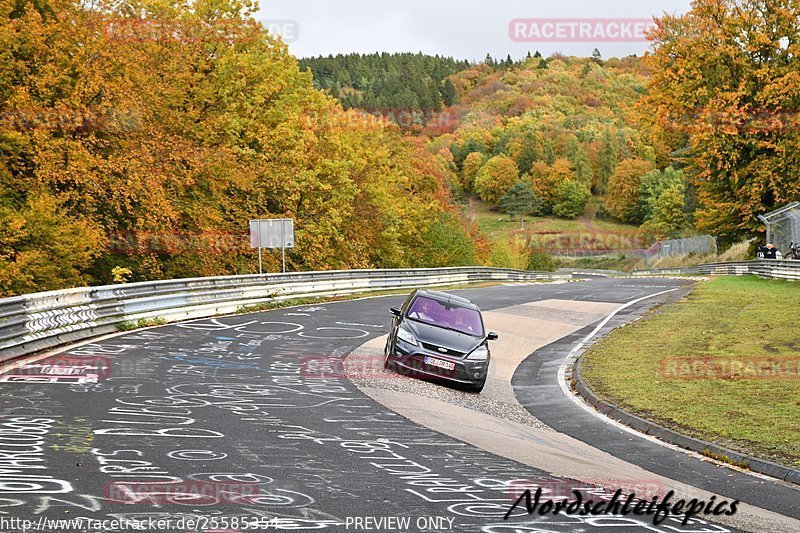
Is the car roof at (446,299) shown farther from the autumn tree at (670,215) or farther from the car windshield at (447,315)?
the autumn tree at (670,215)

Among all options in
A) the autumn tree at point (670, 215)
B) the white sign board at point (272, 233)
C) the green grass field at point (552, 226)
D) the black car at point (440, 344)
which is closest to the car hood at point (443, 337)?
the black car at point (440, 344)

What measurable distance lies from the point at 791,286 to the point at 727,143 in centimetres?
1329

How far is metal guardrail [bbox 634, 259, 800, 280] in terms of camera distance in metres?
40.6

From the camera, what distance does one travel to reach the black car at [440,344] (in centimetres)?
1529

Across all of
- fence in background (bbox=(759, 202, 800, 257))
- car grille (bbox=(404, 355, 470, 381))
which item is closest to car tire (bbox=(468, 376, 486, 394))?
car grille (bbox=(404, 355, 470, 381))

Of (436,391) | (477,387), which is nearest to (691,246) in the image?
(477,387)

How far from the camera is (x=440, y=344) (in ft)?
51.0

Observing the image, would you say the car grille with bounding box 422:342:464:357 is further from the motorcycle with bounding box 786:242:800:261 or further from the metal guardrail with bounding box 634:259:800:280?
the motorcycle with bounding box 786:242:800:261

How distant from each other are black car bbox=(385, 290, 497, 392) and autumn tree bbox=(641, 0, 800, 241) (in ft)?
114

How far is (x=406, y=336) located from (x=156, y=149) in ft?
71.1

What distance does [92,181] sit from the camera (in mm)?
30578

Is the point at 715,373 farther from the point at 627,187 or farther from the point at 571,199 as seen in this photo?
the point at 571,199

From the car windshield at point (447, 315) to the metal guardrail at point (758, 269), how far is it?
1107 inches

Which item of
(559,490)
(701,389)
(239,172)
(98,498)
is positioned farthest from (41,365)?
(239,172)
